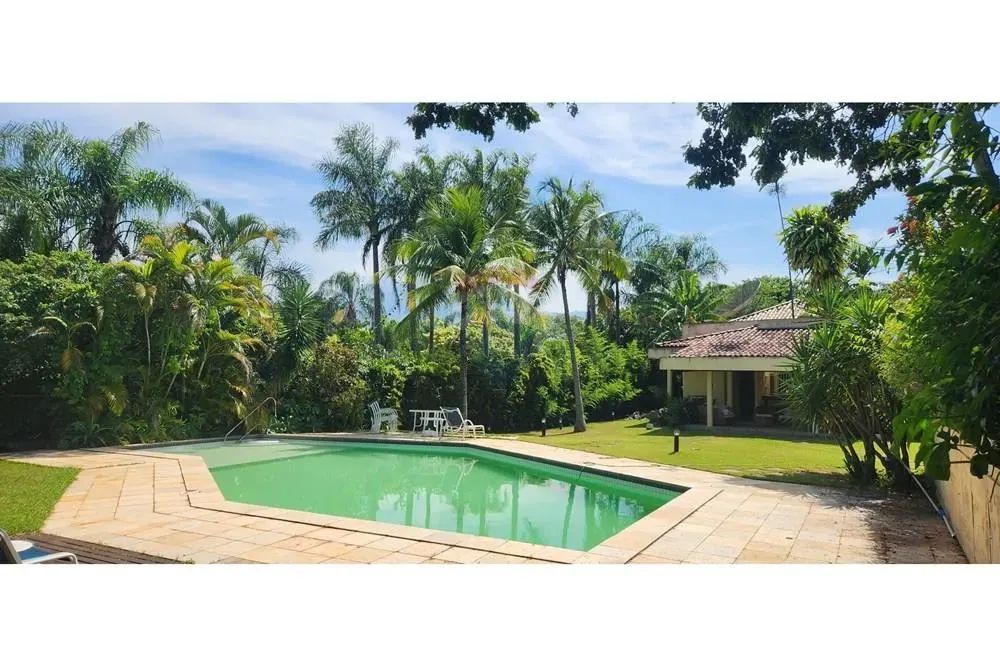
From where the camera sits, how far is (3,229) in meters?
14.1

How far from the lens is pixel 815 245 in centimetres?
1816

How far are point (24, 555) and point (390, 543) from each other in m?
2.63

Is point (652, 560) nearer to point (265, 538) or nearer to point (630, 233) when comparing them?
point (265, 538)

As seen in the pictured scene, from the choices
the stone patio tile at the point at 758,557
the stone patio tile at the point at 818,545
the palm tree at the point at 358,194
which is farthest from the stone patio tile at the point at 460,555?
the palm tree at the point at 358,194

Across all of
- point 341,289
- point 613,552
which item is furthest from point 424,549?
point 341,289

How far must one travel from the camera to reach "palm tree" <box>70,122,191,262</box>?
1811 cm

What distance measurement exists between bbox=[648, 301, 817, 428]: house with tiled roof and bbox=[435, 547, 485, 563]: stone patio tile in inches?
530

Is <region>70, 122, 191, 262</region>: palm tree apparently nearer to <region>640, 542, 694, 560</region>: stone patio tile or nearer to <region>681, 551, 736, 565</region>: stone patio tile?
<region>640, 542, 694, 560</region>: stone patio tile

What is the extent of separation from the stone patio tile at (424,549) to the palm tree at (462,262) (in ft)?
37.9

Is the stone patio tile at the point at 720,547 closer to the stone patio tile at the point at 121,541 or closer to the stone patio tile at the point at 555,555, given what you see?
the stone patio tile at the point at 555,555
